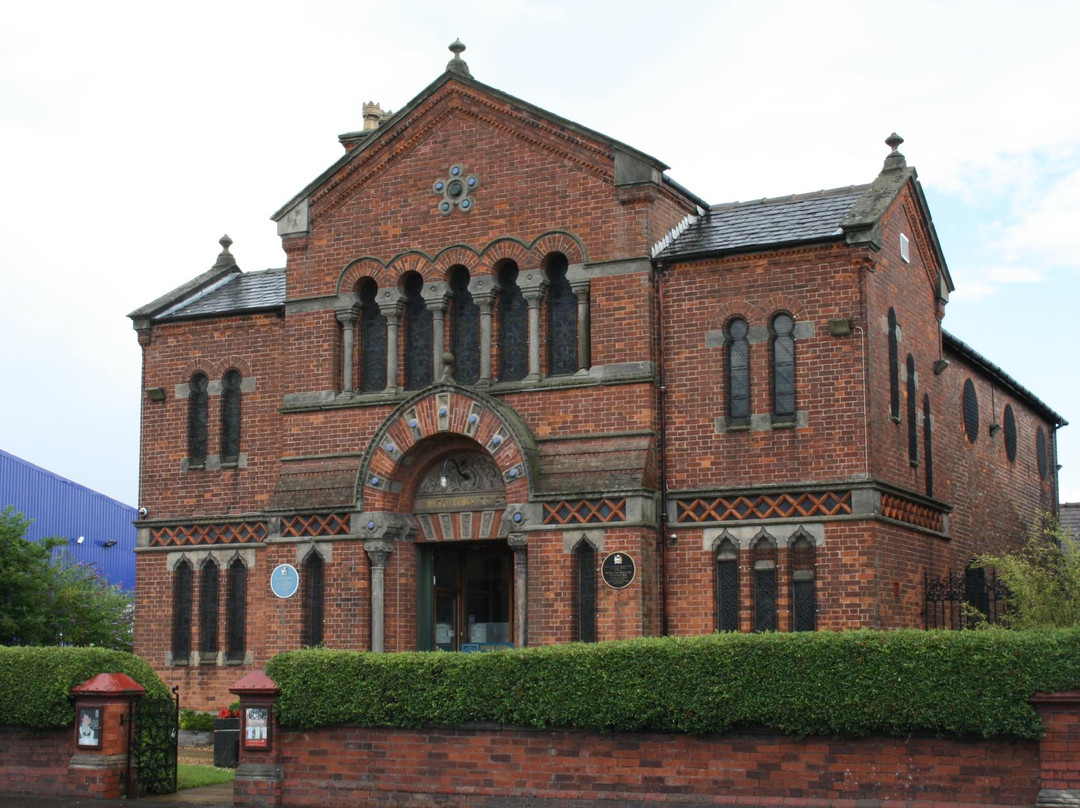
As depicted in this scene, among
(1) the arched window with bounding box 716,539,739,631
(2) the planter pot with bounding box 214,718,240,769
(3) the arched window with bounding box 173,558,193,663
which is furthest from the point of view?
(3) the arched window with bounding box 173,558,193,663

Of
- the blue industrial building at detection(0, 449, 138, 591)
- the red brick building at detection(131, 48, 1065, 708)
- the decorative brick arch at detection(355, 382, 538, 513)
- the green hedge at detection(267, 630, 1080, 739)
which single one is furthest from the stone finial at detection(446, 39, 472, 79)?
the blue industrial building at detection(0, 449, 138, 591)

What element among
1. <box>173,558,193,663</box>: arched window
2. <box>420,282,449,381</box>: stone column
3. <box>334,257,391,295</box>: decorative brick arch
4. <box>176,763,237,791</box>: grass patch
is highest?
<box>334,257,391,295</box>: decorative brick arch

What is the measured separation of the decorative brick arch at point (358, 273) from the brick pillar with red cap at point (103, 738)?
342 inches

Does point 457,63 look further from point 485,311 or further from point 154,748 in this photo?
point 154,748

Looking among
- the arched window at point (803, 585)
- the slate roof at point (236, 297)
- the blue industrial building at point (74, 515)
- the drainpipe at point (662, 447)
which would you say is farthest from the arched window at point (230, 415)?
the blue industrial building at point (74, 515)

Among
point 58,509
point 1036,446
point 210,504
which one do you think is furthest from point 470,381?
point 58,509

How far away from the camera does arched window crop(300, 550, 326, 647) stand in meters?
25.0

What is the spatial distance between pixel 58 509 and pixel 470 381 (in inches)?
1012

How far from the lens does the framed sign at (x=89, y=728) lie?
1925 cm

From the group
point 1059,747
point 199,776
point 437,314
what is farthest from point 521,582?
point 1059,747

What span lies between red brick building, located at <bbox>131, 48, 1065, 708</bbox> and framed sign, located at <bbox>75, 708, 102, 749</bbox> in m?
Answer: 5.72

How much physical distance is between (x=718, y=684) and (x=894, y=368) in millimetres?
9075

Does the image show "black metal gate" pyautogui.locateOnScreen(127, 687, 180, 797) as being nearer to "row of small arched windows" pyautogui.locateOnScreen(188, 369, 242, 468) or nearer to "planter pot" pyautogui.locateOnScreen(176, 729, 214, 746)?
"planter pot" pyautogui.locateOnScreen(176, 729, 214, 746)

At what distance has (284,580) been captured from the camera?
82.5 feet
